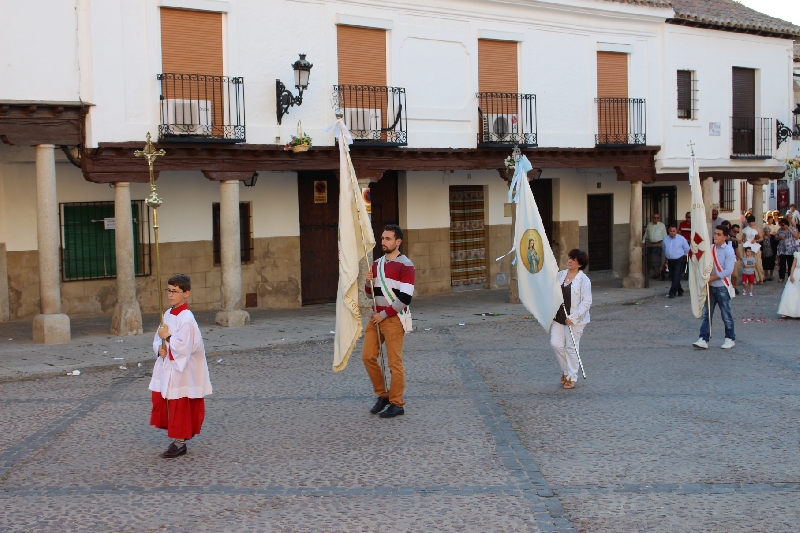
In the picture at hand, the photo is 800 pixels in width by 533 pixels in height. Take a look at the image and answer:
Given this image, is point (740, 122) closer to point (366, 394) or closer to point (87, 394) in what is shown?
point (366, 394)

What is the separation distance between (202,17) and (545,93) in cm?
799

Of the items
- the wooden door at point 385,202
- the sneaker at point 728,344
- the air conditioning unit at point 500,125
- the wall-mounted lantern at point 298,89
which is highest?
the wall-mounted lantern at point 298,89

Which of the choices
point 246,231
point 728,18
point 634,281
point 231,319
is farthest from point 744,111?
point 231,319

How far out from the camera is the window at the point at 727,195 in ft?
96.0

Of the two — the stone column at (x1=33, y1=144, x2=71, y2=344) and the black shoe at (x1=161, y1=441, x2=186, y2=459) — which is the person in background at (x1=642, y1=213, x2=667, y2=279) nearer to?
the stone column at (x1=33, y1=144, x2=71, y2=344)

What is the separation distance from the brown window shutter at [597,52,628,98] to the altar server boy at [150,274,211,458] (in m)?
15.9

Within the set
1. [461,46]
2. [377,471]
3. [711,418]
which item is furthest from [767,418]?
[461,46]

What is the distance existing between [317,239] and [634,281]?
761cm

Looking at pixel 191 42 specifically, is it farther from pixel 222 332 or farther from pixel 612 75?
pixel 612 75

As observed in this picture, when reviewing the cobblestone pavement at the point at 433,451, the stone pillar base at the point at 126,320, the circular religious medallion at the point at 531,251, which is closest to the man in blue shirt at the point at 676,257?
the cobblestone pavement at the point at 433,451

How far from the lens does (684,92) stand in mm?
23641

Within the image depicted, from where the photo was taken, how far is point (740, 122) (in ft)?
81.3

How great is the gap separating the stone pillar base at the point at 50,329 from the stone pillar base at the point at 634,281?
13087mm

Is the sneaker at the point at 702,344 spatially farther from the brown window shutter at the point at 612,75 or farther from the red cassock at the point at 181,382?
the brown window shutter at the point at 612,75
